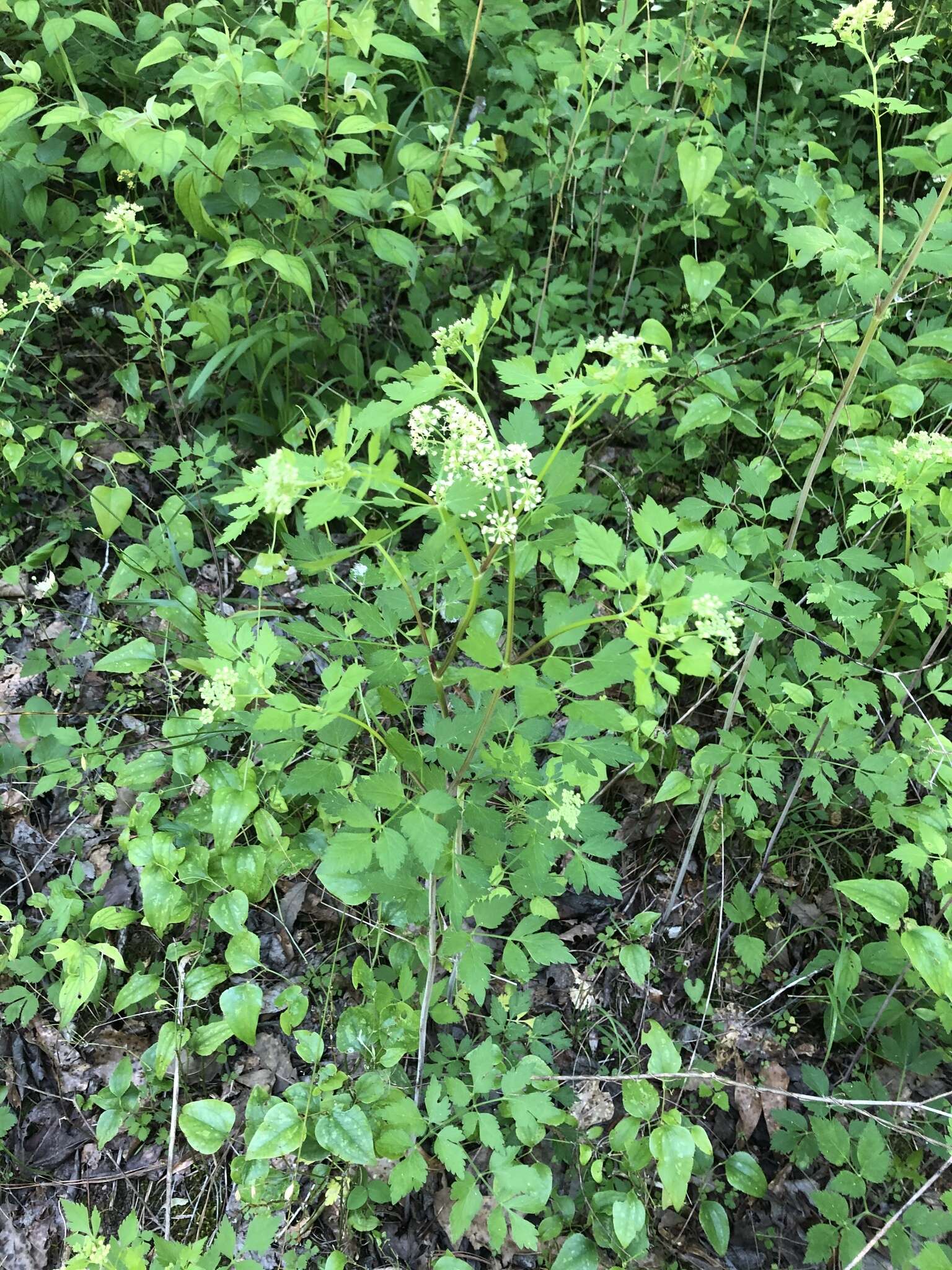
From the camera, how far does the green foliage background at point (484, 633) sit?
1.52 metres

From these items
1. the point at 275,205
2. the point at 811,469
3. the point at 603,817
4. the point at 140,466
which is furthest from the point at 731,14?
the point at 603,817

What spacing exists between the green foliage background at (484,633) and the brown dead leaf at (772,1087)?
3 centimetres

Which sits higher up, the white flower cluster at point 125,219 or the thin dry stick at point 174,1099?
the white flower cluster at point 125,219

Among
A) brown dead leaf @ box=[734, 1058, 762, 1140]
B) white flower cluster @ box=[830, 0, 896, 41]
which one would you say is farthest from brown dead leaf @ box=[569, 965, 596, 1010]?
white flower cluster @ box=[830, 0, 896, 41]

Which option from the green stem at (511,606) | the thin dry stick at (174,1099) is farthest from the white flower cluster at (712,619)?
the thin dry stick at (174,1099)

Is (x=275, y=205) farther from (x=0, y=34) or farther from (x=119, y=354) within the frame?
(x=0, y=34)

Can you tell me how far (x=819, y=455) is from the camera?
1762mm

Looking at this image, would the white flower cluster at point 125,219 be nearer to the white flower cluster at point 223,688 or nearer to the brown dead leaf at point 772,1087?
the white flower cluster at point 223,688

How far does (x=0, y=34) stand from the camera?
281 cm

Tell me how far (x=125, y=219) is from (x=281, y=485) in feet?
5.57

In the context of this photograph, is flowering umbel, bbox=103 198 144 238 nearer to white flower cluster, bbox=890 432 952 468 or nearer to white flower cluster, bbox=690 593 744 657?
white flower cluster, bbox=690 593 744 657

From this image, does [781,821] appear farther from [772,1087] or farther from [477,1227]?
[477,1227]

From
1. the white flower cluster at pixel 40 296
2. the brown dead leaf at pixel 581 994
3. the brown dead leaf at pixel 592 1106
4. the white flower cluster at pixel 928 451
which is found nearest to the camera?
the white flower cluster at pixel 928 451

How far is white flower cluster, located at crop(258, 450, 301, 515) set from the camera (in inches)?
41.6
